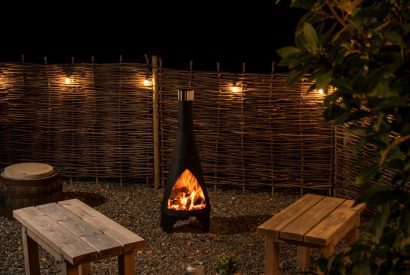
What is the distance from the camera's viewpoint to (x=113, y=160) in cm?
746

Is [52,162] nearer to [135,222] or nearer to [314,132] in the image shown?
[135,222]

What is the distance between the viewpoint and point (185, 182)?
5.87m

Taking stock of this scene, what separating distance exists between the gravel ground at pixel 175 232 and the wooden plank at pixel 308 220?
2.28ft

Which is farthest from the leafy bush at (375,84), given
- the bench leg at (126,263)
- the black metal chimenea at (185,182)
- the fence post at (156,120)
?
the fence post at (156,120)

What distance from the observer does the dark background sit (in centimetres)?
1520

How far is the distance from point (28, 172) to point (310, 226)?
10.8 ft

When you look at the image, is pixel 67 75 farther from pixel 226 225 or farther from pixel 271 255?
pixel 271 255

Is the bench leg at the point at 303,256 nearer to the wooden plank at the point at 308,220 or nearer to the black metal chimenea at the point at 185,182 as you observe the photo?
the wooden plank at the point at 308,220

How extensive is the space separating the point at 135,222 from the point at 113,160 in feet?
4.86

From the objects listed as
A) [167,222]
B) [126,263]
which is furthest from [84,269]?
[167,222]

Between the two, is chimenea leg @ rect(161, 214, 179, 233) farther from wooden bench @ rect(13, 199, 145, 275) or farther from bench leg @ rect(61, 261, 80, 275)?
bench leg @ rect(61, 261, 80, 275)

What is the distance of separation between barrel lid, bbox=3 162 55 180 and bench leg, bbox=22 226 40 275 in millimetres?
1461

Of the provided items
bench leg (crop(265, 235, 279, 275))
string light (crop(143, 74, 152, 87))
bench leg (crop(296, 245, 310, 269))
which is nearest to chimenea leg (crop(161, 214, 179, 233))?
bench leg (crop(296, 245, 310, 269))

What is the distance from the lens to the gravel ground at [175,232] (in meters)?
5.16
